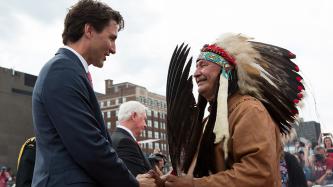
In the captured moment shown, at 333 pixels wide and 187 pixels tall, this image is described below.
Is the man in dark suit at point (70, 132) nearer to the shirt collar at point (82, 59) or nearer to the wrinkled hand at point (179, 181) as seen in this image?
the shirt collar at point (82, 59)

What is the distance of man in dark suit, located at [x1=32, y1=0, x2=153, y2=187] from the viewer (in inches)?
82.2

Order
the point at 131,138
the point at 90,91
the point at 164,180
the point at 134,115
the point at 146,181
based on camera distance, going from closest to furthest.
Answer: the point at 90,91
the point at 146,181
the point at 164,180
the point at 131,138
the point at 134,115

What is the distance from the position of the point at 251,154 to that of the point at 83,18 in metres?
1.29

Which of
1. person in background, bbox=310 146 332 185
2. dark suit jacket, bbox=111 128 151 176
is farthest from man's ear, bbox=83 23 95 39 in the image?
person in background, bbox=310 146 332 185

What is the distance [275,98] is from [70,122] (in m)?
1.41

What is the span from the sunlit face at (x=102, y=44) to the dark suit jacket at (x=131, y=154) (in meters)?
2.04

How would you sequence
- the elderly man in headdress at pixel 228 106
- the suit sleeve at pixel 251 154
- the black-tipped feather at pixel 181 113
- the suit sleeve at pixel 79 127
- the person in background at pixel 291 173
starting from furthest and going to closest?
the person in background at pixel 291 173, the black-tipped feather at pixel 181 113, the elderly man in headdress at pixel 228 106, the suit sleeve at pixel 251 154, the suit sleeve at pixel 79 127

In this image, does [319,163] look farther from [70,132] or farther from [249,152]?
[70,132]

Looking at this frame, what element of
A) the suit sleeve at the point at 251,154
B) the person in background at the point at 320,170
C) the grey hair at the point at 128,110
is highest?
the grey hair at the point at 128,110

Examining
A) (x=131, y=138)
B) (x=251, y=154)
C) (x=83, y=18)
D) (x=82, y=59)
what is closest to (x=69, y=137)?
(x=82, y=59)

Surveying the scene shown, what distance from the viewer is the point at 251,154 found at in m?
2.42

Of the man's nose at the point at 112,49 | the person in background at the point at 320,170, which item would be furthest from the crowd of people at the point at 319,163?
→ the man's nose at the point at 112,49

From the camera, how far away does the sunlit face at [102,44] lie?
248cm

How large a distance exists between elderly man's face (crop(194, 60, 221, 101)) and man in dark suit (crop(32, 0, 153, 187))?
88 cm
